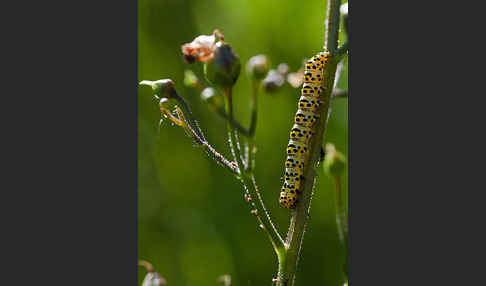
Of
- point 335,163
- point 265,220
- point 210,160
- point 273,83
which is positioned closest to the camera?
point 335,163

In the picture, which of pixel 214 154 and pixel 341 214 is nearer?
pixel 341 214

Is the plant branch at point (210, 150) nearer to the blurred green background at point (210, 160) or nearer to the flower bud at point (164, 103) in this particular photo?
the flower bud at point (164, 103)

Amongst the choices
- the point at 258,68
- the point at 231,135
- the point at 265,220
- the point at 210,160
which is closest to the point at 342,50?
the point at 258,68

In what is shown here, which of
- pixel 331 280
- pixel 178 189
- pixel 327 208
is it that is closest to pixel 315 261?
pixel 331 280

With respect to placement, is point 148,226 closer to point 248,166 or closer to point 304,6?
point 304,6

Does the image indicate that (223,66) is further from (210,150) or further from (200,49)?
(210,150)

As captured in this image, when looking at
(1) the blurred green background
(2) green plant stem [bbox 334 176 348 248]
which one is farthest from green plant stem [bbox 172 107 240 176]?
(1) the blurred green background

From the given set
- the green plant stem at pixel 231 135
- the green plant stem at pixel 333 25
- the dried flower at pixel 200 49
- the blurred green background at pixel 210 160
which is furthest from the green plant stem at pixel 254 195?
the blurred green background at pixel 210 160

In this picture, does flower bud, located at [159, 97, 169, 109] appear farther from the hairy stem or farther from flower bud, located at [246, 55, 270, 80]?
the hairy stem
